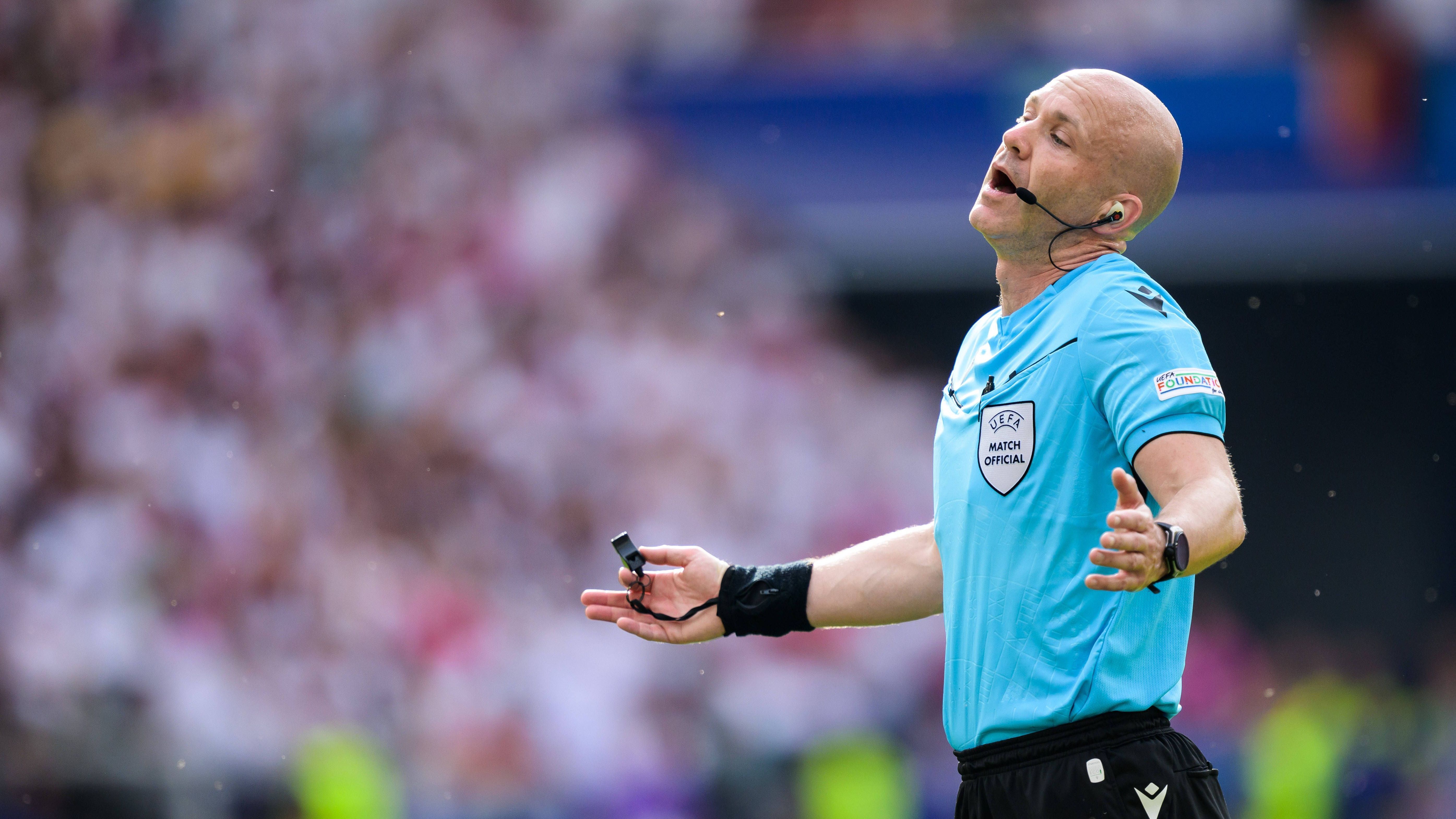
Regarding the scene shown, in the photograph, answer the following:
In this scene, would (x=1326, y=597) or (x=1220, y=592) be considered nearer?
(x=1220, y=592)

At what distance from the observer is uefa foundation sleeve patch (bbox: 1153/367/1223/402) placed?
7.33ft

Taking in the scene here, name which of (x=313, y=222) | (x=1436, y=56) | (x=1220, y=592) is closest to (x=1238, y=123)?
(x=1436, y=56)

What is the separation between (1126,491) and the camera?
78.5 inches

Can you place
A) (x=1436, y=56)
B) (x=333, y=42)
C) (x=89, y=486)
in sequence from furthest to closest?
(x=333, y=42) → (x=89, y=486) → (x=1436, y=56)

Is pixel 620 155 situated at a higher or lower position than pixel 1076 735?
higher

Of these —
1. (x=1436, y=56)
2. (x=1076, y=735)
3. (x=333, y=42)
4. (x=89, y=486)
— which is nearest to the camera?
(x=1076, y=735)

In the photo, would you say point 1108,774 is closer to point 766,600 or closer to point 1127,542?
point 1127,542

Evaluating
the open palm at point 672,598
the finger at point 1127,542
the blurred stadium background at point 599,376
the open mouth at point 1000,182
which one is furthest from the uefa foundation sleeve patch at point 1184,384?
the blurred stadium background at point 599,376

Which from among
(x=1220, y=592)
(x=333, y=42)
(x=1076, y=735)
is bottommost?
(x=1076, y=735)

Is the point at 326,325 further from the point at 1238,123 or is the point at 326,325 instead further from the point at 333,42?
the point at 1238,123

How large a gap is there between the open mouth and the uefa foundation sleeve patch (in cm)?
62

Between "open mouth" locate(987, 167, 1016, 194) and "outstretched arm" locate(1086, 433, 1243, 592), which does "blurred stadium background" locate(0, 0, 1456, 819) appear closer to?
"open mouth" locate(987, 167, 1016, 194)

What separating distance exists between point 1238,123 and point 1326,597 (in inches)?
141

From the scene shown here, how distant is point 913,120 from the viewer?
28.8 ft
